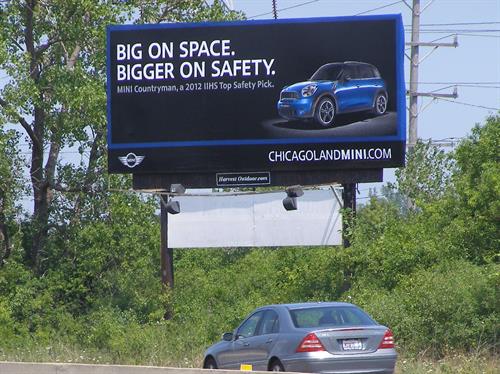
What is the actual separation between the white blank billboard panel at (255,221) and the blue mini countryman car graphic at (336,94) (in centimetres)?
262

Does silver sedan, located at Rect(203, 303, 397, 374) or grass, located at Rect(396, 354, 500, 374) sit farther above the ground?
silver sedan, located at Rect(203, 303, 397, 374)

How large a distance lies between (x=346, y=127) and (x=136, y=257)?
8070 mm

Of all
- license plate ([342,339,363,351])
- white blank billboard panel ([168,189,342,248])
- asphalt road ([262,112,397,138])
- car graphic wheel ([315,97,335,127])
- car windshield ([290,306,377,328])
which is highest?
car graphic wheel ([315,97,335,127])

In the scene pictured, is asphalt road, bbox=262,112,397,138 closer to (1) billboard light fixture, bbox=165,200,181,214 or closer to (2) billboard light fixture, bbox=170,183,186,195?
(2) billboard light fixture, bbox=170,183,186,195

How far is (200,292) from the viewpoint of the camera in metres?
30.4

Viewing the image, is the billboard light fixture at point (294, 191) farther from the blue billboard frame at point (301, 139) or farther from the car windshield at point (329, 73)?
the car windshield at point (329, 73)

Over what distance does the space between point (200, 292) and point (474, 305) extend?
9.50 meters

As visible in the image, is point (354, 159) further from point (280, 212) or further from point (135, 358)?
point (135, 358)

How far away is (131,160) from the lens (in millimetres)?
28734

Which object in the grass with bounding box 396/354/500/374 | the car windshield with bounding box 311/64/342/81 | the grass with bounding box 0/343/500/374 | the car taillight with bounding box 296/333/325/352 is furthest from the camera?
the car windshield with bounding box 311/64/342/81

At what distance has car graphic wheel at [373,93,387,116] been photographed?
2788 cm

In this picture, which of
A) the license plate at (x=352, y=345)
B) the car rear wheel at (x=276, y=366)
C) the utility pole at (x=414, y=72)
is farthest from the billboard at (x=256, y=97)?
the utility pole at (x=414, y=72)

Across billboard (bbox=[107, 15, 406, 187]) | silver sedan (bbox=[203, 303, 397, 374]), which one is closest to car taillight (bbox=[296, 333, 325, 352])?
silver sedan (bbox=[203, 303, 397, 374])

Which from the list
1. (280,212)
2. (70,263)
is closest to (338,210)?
(280,212)
